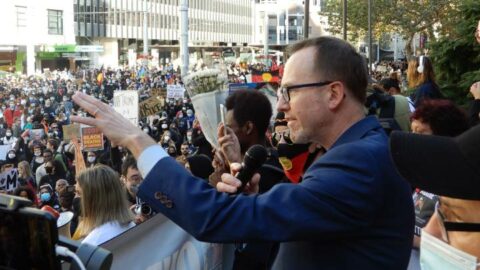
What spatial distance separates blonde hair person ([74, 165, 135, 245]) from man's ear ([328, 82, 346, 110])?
2.12 metres

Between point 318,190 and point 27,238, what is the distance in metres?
0.70

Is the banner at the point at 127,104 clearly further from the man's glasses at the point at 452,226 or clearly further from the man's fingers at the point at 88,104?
the man's glasses at the point at 452,226

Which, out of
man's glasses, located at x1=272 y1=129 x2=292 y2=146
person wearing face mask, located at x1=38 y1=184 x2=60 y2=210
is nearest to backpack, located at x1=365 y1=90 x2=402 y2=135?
man's glasses, located at x1=272 y1=129 x2=292 y2=146

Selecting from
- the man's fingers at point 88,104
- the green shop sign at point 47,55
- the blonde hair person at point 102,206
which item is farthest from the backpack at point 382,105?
the green shop sign at point 47,55

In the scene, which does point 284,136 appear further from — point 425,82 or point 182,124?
point 182,124

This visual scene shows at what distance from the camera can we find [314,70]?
186cm

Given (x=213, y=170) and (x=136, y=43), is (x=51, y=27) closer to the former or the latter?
(x=136, y=43)

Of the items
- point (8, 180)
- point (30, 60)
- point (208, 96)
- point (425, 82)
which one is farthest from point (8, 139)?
point (30, 60)

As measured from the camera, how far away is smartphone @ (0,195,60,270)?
132 cm

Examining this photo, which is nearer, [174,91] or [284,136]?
[284,136]

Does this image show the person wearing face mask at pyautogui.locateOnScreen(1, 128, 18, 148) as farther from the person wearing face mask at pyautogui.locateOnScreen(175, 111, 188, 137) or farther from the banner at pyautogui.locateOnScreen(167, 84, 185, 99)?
the banner at pyautogui.locateOnScreen(167, 84, 185, 99)

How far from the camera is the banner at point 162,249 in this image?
106 inches

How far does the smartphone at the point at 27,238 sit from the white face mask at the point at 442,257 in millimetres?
969

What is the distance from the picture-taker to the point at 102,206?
12.8ft
